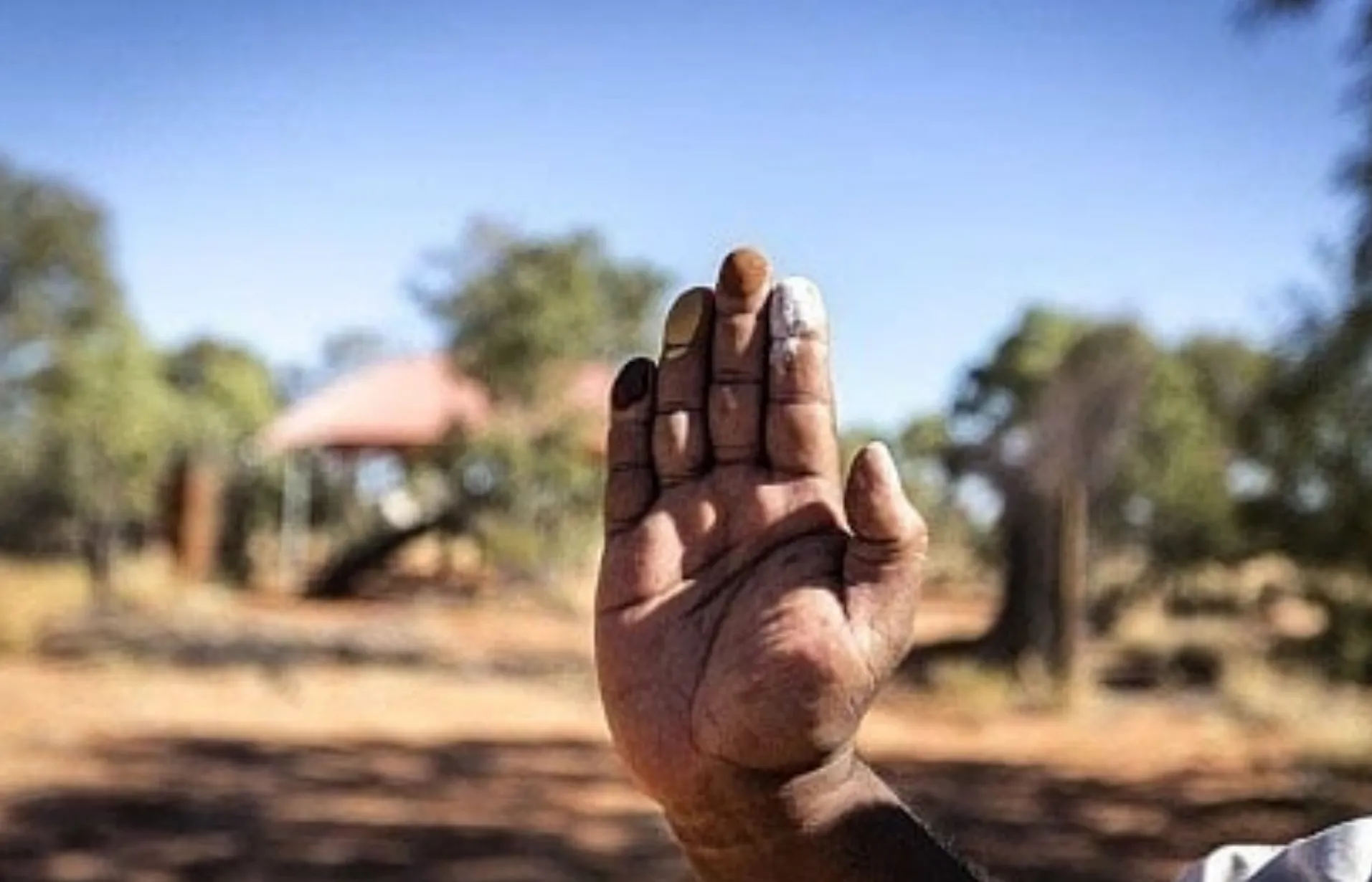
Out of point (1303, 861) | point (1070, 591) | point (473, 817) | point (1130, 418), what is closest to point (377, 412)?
point (1130, 418)

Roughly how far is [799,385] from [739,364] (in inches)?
2.9

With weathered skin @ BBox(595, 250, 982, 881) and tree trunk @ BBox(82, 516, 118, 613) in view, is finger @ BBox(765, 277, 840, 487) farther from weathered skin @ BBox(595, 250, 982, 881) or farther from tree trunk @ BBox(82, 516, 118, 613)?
tree trunk @ BBox(82, 516, 118, 613)

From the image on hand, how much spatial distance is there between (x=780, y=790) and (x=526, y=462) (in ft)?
73.5

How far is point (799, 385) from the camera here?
1.93 meters

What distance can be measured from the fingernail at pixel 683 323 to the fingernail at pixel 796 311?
0.31 ft

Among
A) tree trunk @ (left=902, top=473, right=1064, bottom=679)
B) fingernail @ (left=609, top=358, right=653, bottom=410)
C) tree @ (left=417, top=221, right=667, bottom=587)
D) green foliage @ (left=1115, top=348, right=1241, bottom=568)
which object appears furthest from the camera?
tree @ (left=417, top=221, right=667, bottom=587)

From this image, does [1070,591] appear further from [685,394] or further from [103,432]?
[103,432]

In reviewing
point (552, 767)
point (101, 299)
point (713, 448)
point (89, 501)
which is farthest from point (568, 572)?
point (713, 448)

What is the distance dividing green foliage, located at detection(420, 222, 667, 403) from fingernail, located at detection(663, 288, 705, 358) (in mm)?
21694

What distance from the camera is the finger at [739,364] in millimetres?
1958

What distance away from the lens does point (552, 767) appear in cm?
973

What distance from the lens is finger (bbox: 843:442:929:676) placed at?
1846mm

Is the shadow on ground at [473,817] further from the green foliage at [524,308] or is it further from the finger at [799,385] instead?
the green foliage at [524,308]

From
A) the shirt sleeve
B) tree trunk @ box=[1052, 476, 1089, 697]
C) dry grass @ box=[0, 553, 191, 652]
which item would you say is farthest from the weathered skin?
dry grass @ box=[0, 553, 191, 652]
